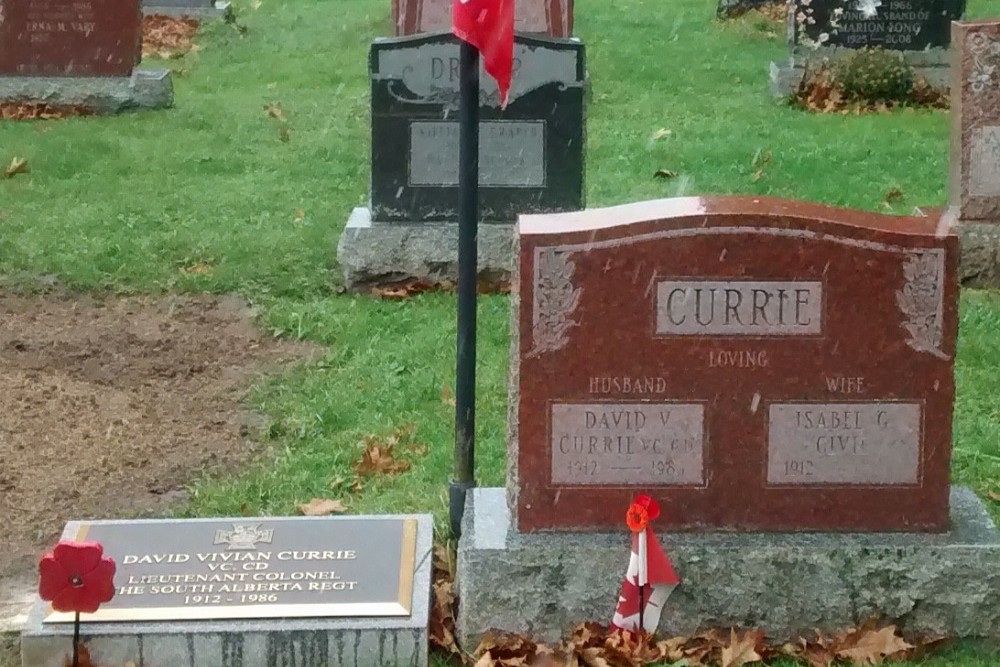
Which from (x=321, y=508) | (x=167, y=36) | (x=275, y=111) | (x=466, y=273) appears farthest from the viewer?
(x=167, y=36)

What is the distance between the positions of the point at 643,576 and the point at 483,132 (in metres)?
4.83

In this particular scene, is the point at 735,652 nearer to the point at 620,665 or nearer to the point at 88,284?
the point at 620,665

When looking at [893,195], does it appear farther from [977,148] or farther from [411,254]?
[411,254]

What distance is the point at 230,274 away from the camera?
878 cm

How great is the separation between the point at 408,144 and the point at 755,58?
892cm

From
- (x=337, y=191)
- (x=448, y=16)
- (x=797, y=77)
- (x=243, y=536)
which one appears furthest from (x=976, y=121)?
(x=797, y=77)

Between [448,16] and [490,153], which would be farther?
[448,16]

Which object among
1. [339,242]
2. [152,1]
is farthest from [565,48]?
[152,1]

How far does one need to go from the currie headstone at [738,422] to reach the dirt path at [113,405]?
1.84m

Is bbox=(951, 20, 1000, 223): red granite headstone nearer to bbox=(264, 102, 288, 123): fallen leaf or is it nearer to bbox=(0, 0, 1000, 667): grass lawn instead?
bbox=(0, 0, 1000, 667): grass lawn

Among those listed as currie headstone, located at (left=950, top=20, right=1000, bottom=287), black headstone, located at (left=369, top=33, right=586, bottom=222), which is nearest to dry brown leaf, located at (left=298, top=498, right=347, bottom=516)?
black headstone, located at (left=369, top=33, right=586, bottom=222)

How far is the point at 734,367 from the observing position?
4367 mm

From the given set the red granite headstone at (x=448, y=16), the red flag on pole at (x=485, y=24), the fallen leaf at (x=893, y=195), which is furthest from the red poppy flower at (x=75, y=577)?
the fallen leaf at (x=893, y=195)

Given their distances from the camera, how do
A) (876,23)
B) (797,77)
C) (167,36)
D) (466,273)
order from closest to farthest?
(466,273), (797,77), (876,23), (167,36)
